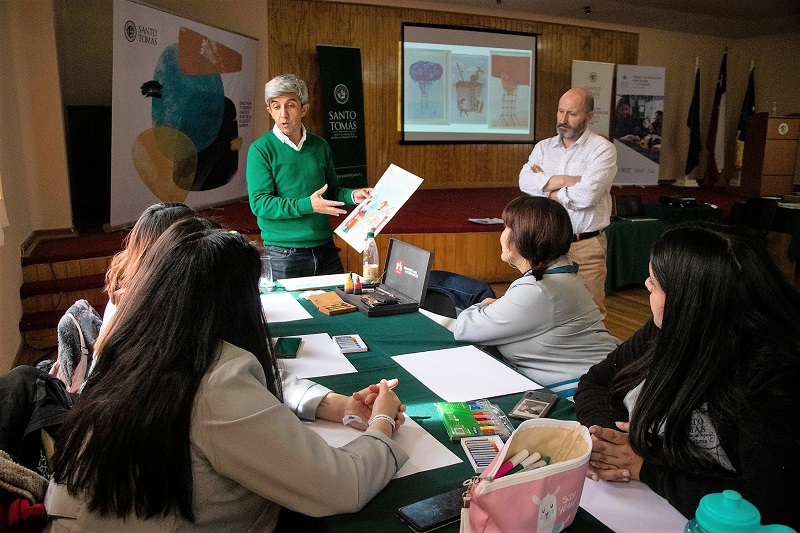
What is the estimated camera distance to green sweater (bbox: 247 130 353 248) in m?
2.86

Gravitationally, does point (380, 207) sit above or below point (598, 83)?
below

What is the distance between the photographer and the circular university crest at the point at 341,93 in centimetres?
715

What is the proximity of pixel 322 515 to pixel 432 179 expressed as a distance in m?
7.54

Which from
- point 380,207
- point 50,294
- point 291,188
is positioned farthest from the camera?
point 50,294

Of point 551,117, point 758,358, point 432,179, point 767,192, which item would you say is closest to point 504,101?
point 551,117

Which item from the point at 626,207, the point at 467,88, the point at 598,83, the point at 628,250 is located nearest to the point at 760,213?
the point at 626,207

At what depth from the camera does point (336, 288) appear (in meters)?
2.69

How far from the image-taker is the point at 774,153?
324 inches

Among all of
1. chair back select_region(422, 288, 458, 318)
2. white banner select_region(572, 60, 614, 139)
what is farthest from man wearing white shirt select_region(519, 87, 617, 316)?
white banner select_region(572, 60, 614, 139)

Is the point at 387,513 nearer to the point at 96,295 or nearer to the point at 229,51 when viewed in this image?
the point at 96,295

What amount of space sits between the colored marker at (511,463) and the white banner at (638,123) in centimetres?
863

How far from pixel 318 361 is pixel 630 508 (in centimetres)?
101

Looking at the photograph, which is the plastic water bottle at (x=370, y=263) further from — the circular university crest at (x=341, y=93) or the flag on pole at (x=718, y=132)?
the flag on pole at (x=718, y=132)

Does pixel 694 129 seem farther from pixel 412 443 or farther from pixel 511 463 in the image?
pixel 511 463
